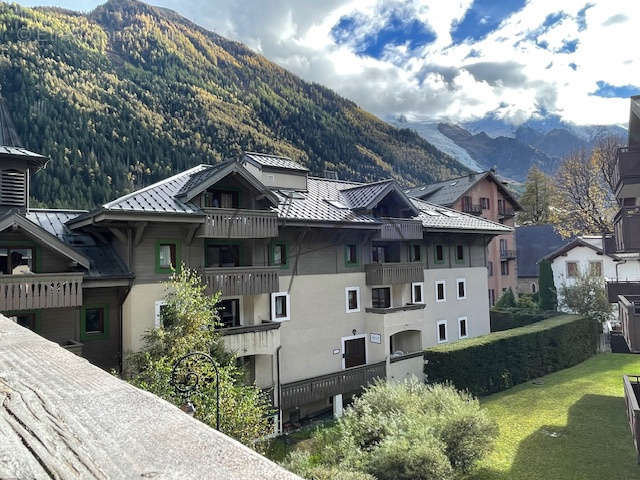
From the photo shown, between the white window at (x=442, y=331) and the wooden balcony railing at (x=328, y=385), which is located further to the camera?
the white window at (x=442, y=331)

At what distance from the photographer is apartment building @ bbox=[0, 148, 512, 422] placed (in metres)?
15.9

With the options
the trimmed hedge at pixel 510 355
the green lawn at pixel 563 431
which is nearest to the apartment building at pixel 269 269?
the trimmed hedge at pixel 510 355

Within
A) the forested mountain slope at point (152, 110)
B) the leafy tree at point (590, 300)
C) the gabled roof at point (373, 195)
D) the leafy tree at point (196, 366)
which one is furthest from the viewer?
the forested mountain slope at point (152, 110)

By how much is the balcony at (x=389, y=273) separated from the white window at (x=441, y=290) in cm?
385

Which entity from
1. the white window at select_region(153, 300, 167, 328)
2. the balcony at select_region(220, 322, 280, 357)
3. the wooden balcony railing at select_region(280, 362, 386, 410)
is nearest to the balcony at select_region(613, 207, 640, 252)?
the wooden balcony railing at select_region(280, 362, 386, 410)

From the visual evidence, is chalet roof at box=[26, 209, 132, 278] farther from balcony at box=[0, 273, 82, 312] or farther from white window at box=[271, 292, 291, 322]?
white window at box=[271, 292, 291, 322]

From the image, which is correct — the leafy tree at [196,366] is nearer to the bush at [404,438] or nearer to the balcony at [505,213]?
the bush at [404,438]

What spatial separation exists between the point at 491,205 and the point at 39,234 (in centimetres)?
4380

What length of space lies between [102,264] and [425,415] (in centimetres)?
1369

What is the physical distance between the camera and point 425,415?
47.0 feet

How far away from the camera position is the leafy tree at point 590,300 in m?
33.5

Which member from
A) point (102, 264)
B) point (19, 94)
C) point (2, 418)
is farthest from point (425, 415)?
point (19, 94)

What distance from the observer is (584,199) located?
4416 centimetres

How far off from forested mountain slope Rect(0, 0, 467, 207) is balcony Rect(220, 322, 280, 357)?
1853 inches
